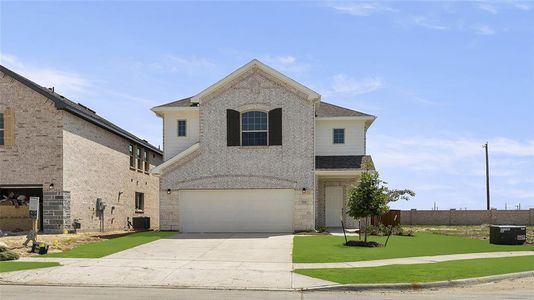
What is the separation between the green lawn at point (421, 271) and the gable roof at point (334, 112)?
15626 mm

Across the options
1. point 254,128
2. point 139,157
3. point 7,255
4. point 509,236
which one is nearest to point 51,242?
point 7,255

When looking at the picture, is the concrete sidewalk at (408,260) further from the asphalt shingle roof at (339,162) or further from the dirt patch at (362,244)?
the asphalt shingle roof at (339,162)

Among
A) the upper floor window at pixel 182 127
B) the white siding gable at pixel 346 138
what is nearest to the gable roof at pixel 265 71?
the upper floor window at pixel 182 127

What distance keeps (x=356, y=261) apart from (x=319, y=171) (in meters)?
12.6

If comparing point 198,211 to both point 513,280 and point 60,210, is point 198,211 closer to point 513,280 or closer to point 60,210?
point 60,210

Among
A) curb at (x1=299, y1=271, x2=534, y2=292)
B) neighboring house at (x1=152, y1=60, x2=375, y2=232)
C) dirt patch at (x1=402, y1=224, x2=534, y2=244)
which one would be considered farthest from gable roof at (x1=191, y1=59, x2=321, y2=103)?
curb at (x1=299, y1=271, x2=534, y2=292)

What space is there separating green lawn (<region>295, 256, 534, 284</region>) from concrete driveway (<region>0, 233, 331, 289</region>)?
85 centimetres

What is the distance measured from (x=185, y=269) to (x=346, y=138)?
18303 mm

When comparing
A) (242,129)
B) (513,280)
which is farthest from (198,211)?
(513,280)

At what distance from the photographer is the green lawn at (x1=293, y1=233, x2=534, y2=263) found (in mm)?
18516

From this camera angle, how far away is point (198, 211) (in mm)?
29453

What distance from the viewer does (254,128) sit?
29641 millimetres

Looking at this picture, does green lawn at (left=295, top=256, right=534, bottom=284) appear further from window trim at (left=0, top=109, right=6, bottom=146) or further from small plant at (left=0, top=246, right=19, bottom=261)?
window trim at (left=0, top=109, right=6, bottom=146)

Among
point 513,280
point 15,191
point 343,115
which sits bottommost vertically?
point 513,280
